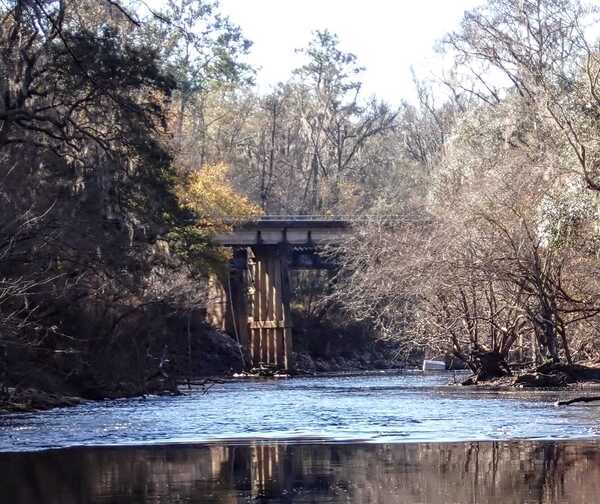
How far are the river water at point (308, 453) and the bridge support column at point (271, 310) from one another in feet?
110

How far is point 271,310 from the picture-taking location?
221 feet

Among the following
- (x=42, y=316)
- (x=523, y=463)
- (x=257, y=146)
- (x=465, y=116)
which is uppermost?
(x=257, y=146)

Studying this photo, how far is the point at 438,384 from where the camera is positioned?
44.8 metres

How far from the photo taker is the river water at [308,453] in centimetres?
1420

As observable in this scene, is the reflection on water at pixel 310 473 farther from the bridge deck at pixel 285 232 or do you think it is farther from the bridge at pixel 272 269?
the bridge deck at pixel 285 232

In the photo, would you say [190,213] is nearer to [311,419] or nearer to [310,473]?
[311,419]

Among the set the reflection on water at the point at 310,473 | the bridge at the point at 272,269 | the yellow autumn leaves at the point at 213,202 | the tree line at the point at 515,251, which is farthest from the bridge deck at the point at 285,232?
the reflection on water at the point at 310,473

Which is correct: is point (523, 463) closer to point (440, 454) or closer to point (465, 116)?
point (440, 454)

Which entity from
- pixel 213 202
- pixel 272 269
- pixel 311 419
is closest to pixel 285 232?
pixel 272 269

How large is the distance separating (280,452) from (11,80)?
594 inches

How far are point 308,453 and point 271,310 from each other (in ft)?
160

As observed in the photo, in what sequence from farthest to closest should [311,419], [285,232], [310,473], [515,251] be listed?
[285,232]
[515,251]
[311,419]
[310,473]

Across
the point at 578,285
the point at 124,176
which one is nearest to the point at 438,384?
the point at 578,285

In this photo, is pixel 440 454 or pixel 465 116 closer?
pixel 440 454
